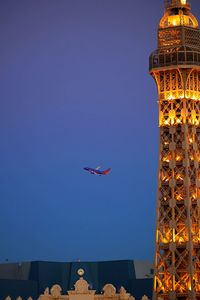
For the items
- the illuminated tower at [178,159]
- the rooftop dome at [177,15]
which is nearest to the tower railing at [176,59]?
the illuminated tower at [178,159]

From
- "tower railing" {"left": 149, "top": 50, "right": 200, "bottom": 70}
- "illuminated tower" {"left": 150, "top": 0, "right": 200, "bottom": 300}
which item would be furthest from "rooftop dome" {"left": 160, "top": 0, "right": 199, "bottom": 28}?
"tower railing" {"left": 149, "top": 50, "right": 200, "bottom": 70}

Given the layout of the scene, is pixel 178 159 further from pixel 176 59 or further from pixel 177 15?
pixel 177 15

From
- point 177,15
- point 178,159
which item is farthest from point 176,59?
point 178,159

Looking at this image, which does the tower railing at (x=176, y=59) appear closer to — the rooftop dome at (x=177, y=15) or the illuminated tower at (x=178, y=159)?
the illuminated tower at (x=178, y=159)

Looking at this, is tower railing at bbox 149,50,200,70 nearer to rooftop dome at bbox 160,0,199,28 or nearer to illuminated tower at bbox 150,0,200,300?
illuminated tower at bbox 150,0,200,300

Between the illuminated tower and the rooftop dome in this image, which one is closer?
the illuminated tower

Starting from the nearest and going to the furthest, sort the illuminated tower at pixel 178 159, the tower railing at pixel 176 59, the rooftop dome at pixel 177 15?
1. the illuminated tower at pixel 178 159
2. the tower railing at pixel 176 59
3. the rooftop dome at pixel 177 15

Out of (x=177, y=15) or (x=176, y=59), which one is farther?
(x=177, y=15)

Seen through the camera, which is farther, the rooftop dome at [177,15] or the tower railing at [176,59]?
the rooftop dome at [177,15]
